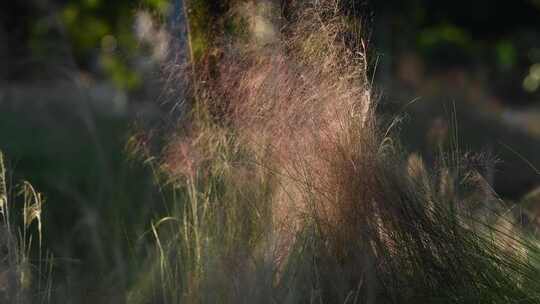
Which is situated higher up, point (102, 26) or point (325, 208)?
point (102, 26)

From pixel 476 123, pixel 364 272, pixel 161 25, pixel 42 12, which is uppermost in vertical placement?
pixel 42 12

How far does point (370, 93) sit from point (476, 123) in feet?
20.5

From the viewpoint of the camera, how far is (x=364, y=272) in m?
2.87

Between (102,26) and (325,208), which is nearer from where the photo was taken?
(325,208)

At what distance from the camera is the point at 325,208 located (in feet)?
9.88

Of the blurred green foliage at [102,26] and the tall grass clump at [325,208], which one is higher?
the blurred green foliage at [102,26]

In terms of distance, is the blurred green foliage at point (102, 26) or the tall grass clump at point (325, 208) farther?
the blurred green foliage at point (102, 26)

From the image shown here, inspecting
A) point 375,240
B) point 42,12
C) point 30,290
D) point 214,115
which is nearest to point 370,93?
point 375,240

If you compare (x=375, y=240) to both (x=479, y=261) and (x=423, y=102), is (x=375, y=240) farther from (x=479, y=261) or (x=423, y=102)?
(x=423, y=102)

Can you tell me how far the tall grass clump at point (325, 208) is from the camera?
9.50ft

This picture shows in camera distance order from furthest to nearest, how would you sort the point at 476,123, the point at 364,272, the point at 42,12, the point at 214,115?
1. the point at 42,12
2. the point at 476,123
3. the point at 214,115
4. the point at 364,272

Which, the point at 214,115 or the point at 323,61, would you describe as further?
the point at 214,115

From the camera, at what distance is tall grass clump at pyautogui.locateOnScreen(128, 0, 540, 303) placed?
→ 289cm

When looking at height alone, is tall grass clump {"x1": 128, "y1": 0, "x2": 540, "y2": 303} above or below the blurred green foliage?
below
